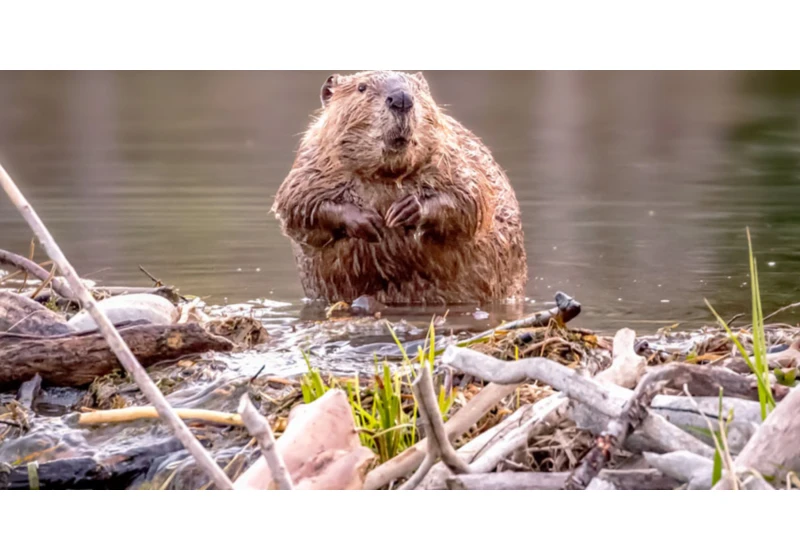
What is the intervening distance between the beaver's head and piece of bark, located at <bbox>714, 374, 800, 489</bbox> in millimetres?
2018

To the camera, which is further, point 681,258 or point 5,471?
point 681,258

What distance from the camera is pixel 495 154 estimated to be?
8.01 metres

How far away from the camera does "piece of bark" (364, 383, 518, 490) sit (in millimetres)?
2240

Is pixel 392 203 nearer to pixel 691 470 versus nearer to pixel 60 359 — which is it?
pixel 60 359

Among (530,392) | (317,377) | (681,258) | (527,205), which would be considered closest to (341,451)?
(317,377)

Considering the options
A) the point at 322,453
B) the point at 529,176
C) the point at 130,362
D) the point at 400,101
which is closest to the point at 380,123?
the point at 400,101

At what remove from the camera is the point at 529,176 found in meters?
7.46

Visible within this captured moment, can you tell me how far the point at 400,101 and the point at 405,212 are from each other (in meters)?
0.45

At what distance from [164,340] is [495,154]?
16.8ft

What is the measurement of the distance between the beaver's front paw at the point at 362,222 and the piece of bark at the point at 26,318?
1163mm

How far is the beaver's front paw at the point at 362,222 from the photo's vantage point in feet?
13.6

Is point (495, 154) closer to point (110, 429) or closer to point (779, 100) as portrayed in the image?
point (779, 100)

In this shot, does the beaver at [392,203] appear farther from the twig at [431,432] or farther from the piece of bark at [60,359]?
the twig at [431,432]

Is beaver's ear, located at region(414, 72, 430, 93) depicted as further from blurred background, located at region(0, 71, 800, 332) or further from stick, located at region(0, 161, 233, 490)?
stick, located at region(0, 161, 233, 490)
